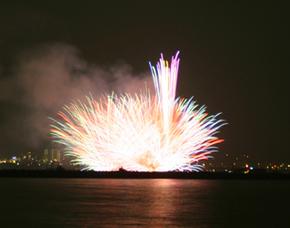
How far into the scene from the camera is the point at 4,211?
34.7 meters

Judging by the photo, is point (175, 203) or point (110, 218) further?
point (175, 203)

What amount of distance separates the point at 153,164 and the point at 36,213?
91.3 feet

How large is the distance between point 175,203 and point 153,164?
19.8 meters

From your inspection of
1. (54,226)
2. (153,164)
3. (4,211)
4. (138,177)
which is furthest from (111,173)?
(54,226)

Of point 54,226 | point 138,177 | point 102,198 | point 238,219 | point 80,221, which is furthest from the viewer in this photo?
point 138,177

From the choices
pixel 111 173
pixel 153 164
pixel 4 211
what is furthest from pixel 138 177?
pixel 4 211

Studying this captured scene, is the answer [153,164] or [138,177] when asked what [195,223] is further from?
[138,177]

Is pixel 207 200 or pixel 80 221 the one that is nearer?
pixel 80 221

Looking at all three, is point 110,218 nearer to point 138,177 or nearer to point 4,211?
point 4,211

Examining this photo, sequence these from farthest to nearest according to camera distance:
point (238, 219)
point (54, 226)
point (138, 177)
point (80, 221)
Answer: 1. point (138, 177)
2. point (238, 219)
3. point (80, 221)
4. point (54, 226)

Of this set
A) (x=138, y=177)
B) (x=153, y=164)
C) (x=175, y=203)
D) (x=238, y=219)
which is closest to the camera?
(x=238, y=219)

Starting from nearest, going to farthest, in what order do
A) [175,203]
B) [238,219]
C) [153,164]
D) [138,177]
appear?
[238,219], [175,203], [153,164], [138,177]

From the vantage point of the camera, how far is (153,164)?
201 ft

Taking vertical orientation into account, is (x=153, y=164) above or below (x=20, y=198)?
above
